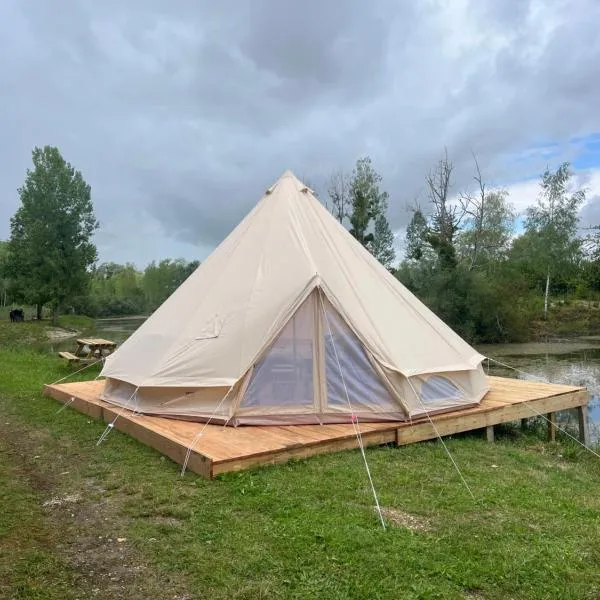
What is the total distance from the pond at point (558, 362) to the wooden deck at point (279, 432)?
7.86 ft

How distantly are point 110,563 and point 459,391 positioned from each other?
14.9 feet

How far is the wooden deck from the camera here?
4.85 m

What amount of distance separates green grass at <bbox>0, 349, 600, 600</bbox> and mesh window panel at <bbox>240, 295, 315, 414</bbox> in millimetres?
972

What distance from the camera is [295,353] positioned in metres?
6.02

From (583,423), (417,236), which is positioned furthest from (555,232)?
(583,423)

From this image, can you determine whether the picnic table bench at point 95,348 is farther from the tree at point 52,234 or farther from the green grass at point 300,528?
the tree at point 52,234

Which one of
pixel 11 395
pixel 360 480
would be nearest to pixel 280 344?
pixel 360 480

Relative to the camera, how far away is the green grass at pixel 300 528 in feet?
9.65

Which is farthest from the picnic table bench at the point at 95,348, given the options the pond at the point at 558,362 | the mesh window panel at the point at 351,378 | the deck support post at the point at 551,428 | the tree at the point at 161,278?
the tree at the point at 161,278

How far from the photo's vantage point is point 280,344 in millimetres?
6027

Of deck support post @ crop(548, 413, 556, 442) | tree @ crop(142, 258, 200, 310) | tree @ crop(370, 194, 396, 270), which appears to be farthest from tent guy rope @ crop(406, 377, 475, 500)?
tree @ crop(142, 258, 200, 310)

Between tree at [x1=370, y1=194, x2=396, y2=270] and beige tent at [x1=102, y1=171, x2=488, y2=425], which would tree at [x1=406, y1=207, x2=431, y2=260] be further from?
beige tent at [x1=102, y1=171, x2=488, y2=425]

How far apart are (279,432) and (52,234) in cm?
3159

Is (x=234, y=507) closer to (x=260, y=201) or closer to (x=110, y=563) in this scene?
(x=110, y=563)
